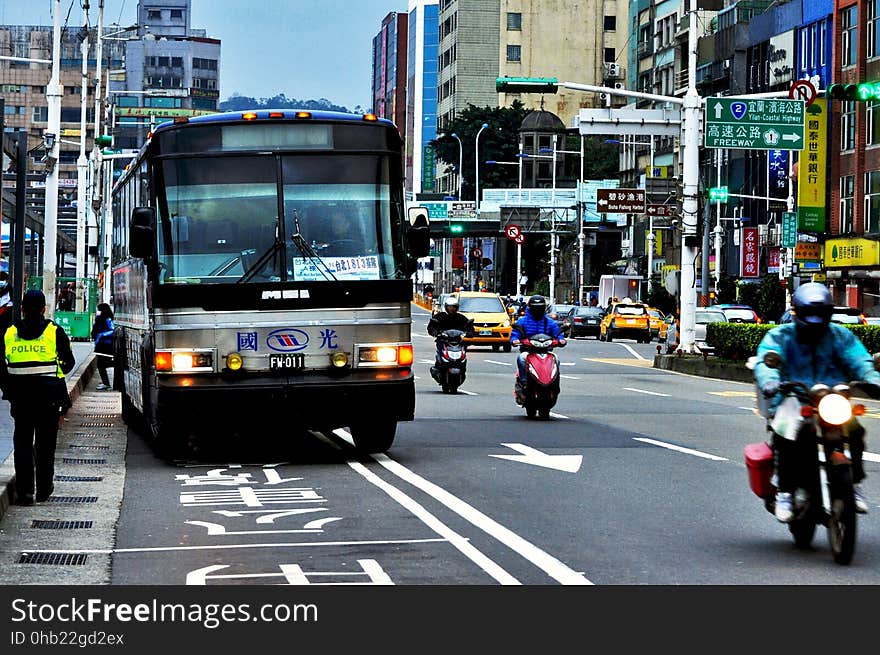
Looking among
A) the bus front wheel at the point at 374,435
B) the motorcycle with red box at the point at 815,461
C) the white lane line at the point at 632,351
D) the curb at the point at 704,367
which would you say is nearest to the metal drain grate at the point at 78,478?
the bus front wheel at the point at 374,435

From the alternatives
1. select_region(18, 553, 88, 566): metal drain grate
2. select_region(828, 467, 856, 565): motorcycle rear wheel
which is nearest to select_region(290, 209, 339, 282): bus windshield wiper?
select_region(18, 553, 88, 566): metal drain grate

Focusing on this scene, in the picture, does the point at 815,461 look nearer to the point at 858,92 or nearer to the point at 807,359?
the point at 807,359

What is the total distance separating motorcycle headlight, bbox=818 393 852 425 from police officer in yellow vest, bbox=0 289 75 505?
20.6ft

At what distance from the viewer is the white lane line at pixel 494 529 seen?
31.9 feet

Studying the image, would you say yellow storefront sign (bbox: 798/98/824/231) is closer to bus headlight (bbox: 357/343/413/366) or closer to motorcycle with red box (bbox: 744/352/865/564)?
bus headlight (bbox: 357/343/413/366)

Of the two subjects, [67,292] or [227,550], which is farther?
[67,292]

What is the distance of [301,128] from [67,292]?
5340 cm

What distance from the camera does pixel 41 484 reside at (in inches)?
552

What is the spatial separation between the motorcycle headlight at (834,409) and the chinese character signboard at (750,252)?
2892 inches

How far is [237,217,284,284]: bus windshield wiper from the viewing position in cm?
1628

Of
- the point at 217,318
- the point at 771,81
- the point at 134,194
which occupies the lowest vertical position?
the point at 217,318

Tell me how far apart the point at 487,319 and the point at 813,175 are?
73.9 ft

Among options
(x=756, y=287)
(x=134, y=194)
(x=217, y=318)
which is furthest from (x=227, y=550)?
(x=756, y=287)

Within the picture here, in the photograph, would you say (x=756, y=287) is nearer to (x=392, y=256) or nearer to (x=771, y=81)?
(x=771, y=81)
